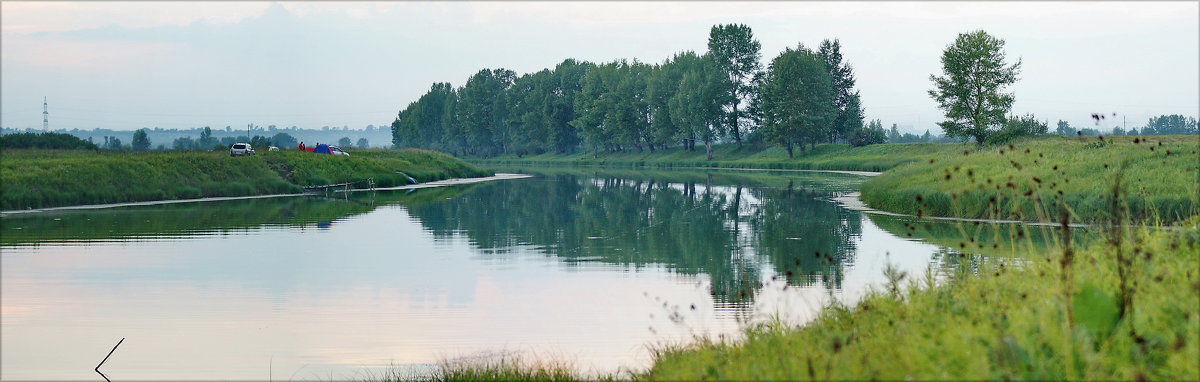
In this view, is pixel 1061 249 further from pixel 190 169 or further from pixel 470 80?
pixel 470 80

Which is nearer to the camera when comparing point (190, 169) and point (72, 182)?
point (72, 182)

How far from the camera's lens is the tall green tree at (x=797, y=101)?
100125 millimetres

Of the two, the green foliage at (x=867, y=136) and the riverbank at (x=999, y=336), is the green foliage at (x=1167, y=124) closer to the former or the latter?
the green foliage at (x=867, y=136)

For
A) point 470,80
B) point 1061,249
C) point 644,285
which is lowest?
point 644,285

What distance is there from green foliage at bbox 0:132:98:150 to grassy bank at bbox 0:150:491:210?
209 inches

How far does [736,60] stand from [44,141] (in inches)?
2999

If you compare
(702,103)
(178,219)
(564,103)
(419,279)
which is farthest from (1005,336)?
(564,103)

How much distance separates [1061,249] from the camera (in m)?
12.1

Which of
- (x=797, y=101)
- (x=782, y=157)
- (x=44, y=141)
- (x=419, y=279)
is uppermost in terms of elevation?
(x=797, y=101)

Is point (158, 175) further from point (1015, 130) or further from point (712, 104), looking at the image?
point (712, 104)

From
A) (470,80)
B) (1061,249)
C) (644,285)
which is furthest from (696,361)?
(470,80)

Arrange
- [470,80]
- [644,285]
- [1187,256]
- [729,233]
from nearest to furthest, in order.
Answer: [1187,256], [644,285], [729,233], [470,80]

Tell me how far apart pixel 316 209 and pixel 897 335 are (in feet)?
120

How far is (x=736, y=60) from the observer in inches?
4572
